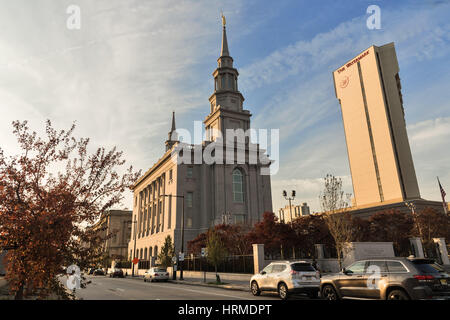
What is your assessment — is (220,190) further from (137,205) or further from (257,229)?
(137,205)

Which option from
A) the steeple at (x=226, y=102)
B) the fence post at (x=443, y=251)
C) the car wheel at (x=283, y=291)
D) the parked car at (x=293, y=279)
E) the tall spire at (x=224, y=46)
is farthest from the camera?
the tall spire at (x=224, y=46)

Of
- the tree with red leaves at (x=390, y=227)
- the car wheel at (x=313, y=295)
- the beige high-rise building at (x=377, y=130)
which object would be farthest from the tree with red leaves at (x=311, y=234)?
the beige high-rise building at (x=377, y=130)

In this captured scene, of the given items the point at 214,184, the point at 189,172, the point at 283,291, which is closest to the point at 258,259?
the point at 283,291

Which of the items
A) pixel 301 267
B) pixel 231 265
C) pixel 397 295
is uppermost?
pixel 301 267

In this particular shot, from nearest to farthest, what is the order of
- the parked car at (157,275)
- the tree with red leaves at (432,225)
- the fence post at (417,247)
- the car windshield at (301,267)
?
the car windshield at (301,267) < the fence post at (417,247) < the parked car at (157,275) < the tree with red leaves at (432,225)

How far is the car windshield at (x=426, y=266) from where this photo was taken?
354 inches

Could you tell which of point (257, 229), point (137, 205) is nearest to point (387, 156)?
point (137, 205)

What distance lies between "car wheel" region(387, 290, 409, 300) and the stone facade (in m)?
38.1

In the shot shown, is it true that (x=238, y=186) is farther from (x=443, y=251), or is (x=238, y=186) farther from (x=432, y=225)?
(x=443, y=251)

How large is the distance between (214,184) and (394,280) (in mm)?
43127

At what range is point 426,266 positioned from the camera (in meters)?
9.13

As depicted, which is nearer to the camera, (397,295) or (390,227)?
(397,295)

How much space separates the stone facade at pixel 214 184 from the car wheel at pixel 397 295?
38050 millimetres

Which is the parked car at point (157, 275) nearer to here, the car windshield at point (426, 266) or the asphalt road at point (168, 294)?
the asphalt road at point (168, 294)
